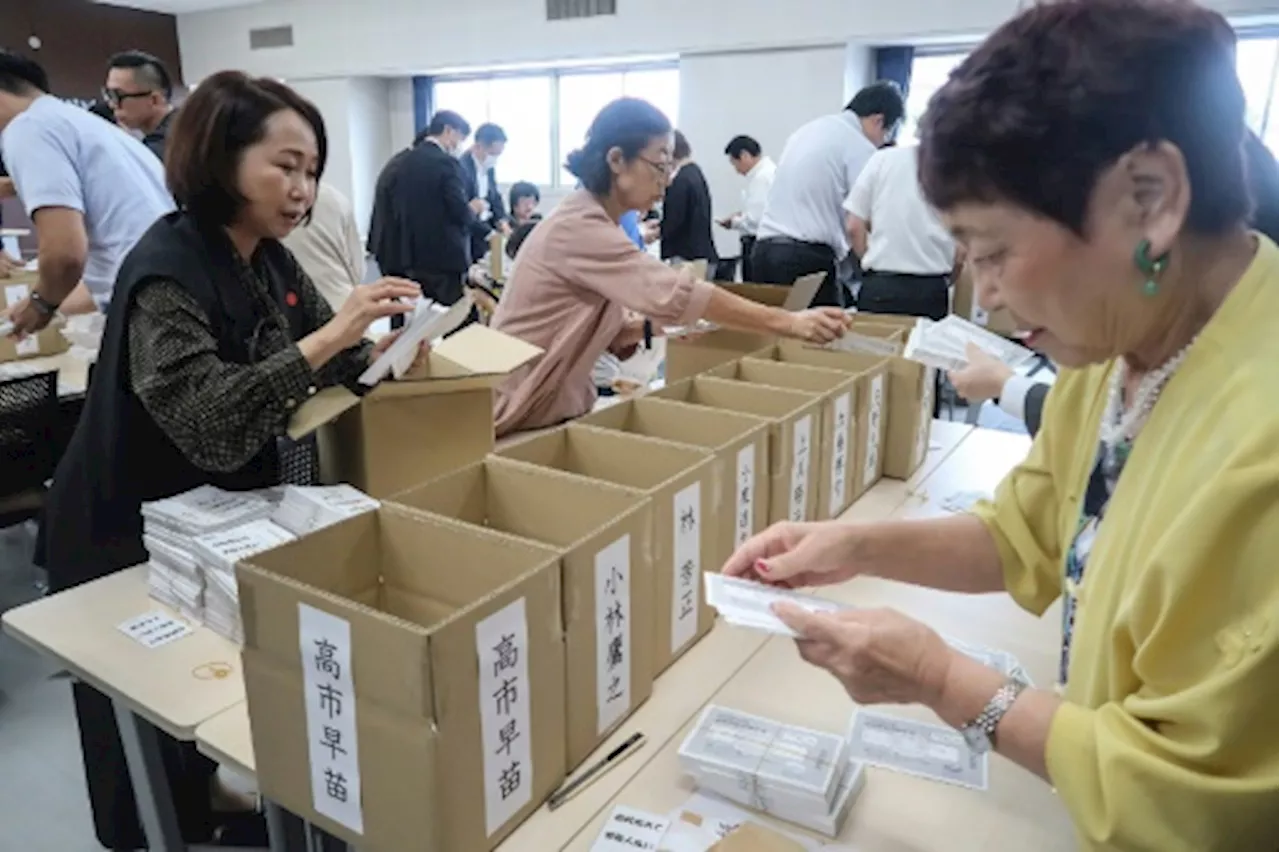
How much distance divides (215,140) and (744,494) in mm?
1054

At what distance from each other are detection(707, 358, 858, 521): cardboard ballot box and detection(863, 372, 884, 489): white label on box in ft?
0.25

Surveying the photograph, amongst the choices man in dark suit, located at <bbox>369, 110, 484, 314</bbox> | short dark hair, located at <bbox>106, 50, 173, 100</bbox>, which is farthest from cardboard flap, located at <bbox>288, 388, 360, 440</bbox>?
man in dark suit, located at <bbox>369, 110, 484, 314</bbox>

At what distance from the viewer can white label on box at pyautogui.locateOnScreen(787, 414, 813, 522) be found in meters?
1.49

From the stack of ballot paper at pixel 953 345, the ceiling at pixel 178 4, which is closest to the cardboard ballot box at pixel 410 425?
the stack of ballot paper at pixel 953 345

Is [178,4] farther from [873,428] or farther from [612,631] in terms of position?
[612,631]

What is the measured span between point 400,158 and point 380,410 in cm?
414

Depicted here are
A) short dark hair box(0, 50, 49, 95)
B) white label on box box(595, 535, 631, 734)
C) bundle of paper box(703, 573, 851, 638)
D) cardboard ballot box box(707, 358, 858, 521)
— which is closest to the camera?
bundle of paper box(703, 573, 851, 638)

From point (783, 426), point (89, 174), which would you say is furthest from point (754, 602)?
point (89, 174)

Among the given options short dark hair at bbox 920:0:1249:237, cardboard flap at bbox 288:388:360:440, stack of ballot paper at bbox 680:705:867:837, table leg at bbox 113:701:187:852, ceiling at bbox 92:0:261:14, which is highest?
ceiling at bbox 92:0:261:14

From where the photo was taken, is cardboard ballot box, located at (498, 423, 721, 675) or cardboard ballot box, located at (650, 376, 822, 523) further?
cardboard ballot box, located at (650, 376, 822, 523)

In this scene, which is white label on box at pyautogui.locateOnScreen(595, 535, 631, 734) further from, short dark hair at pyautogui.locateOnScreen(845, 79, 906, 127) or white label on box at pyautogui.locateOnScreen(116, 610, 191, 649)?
short dark hair at pyautogui.locateOnScreen(845, 79, 906, 127)

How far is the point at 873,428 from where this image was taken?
1.86 m

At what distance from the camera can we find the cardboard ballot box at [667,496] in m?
1.15

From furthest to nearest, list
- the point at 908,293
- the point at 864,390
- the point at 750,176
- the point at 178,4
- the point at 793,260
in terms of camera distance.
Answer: the point at 178,4
the point at 750,176
the point at 793,260
the point at 908,293
the point at 864,390
